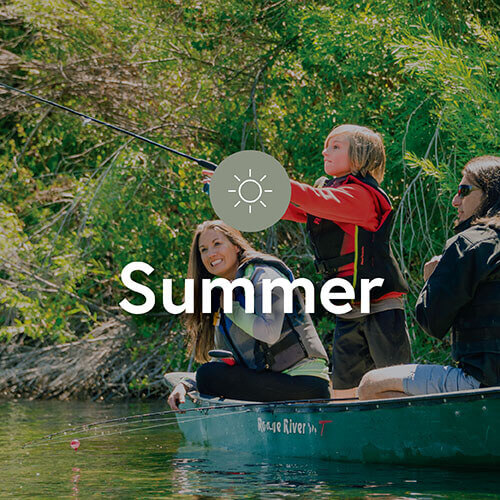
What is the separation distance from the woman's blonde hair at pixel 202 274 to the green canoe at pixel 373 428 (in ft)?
0.91

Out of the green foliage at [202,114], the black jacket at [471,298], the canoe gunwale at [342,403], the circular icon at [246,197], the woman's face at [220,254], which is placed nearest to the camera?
the black jacket at [471,298]

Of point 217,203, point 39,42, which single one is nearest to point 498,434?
point 217,203

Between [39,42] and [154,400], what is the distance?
409 cm

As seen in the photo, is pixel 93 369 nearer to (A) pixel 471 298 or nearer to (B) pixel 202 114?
(B) pixel 202 114

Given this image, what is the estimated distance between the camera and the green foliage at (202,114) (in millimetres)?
6621

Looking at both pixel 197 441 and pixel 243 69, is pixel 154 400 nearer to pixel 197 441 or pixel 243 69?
pixel 243 69

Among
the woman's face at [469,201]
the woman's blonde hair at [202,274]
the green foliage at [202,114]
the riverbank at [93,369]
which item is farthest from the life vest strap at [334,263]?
the riverbank at [93,369]

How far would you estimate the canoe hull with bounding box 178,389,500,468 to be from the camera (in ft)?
12.1

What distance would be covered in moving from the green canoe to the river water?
0.19 ft

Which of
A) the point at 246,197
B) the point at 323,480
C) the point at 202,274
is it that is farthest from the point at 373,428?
the point at 246,197

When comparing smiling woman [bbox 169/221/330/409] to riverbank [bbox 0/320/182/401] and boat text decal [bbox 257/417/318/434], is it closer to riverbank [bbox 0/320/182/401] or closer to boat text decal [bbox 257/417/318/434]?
boat text decal [bbox 257/417/318/434]

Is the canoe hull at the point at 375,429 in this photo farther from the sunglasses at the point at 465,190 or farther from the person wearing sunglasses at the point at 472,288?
the sunglasses at the point at 465,190

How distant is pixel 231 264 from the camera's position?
15.2ft

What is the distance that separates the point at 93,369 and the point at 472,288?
6101 millimetres
